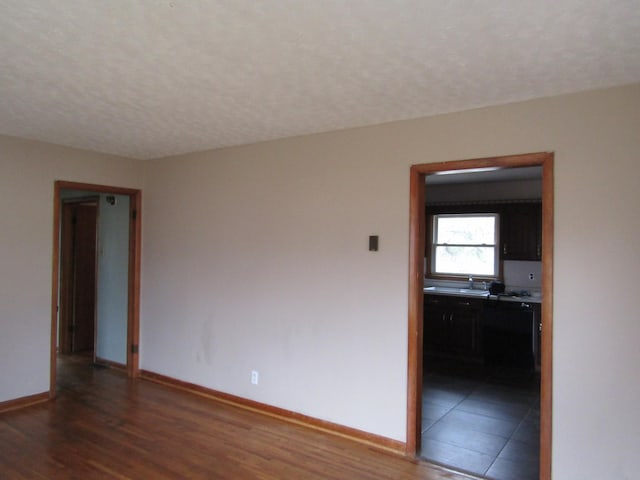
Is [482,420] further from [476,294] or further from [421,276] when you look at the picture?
[476,294]

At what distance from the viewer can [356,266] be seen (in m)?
3.53

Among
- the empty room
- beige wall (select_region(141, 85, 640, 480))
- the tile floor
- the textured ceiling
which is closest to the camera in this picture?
the textured ceiling

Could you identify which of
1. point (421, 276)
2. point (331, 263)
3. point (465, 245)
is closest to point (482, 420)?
point (421, 276)

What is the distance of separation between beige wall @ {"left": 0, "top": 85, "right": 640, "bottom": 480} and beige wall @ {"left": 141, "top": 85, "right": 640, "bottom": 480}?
0.01m

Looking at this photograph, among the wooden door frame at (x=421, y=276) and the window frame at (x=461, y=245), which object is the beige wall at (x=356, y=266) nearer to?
the wooden door frame at (x=421, y=276)

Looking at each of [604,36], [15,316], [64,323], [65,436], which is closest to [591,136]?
[604,36]

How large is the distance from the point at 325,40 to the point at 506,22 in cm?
78

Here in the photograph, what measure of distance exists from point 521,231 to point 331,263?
11.2 feet

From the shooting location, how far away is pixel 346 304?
11.7 ft

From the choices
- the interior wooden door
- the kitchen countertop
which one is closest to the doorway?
the interior wooden door

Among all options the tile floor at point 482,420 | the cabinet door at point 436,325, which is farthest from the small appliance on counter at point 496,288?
the tile floor at point 482,420

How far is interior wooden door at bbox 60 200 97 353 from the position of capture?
6000 mm

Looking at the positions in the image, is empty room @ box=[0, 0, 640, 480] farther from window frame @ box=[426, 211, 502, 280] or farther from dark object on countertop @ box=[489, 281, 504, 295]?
window frame @ box=[426, 211, 502, 280]

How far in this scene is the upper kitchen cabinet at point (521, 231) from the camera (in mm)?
5781
